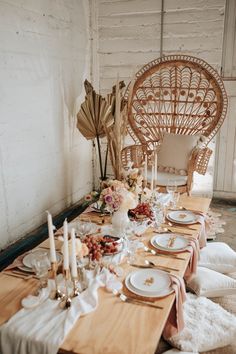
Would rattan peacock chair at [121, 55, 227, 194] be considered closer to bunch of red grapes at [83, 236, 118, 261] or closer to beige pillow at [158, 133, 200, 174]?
beige pillow at [158, 133, 200, 174]

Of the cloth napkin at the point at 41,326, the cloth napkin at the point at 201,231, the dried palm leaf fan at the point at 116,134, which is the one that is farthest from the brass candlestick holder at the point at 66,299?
the dried palm leaf fan at the point at 116,134

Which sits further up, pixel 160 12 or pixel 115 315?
pixel 160 12

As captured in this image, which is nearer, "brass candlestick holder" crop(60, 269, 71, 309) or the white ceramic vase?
"brass candlestick holder" crop(60, 269, 71, 309)

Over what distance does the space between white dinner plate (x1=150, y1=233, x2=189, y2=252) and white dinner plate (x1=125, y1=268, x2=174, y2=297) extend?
256 mm

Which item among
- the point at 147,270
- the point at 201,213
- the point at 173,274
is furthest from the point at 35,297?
the point at 201,213

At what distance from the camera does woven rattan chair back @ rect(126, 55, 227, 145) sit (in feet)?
12.5

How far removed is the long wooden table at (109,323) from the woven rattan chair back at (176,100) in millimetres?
2689

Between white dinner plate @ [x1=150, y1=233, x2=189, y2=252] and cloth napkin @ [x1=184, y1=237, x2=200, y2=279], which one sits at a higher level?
white dinner plate @ [x1=150, y1=233, x2=189, y2=252]

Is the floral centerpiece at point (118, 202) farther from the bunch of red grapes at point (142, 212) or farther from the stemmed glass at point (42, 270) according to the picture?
the stemmed glass at point (42, 270)

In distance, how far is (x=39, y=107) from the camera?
336 cm

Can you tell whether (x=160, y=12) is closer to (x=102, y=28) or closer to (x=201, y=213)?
(x=102, y=28)

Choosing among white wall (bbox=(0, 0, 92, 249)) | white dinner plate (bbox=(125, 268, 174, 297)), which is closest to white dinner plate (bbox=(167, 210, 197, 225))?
white dinner plate (bbox=(125, 268, 174, 297))

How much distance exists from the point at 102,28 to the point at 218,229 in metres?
2.80

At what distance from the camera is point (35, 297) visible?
4.88 feet
